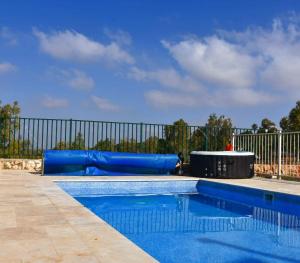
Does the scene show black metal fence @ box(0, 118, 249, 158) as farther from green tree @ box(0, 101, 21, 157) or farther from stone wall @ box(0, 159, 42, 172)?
stone wall @ box(0, 159, 42, 172)

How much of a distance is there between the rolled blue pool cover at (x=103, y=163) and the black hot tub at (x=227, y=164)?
1.22 m

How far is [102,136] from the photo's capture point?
1203 centimetres

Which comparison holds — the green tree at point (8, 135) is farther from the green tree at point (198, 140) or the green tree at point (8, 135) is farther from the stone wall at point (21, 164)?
the green tree at point (198, 140)

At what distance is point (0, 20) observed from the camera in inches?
420

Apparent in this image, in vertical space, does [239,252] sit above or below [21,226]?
below

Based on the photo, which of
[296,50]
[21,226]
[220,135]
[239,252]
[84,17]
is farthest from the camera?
[220,135]

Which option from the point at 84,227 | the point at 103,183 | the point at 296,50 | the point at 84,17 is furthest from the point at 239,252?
the point at 296,50

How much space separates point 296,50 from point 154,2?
472cm

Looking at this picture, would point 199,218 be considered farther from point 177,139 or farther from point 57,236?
point 177,139

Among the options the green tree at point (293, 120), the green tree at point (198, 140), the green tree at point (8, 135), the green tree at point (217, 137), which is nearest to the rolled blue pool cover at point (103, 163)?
the green tree at point (8, 135)

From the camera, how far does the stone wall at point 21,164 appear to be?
1077cm

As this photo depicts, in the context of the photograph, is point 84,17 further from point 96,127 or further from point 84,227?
point 84,227

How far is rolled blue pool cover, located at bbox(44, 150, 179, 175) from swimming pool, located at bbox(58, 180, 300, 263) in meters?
1.48

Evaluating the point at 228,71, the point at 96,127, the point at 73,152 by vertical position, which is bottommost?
the point at 73,152
